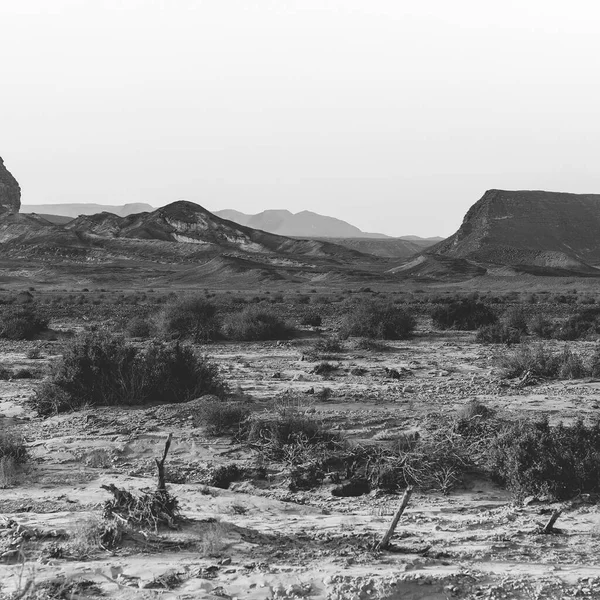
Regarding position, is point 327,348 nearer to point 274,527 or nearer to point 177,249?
point 274,527

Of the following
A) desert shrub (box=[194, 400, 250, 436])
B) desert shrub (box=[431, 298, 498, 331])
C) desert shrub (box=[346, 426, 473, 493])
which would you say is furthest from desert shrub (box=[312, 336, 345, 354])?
desert shrub (box=[346, 426, 473, 493])

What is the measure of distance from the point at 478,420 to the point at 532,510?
229 centimetres

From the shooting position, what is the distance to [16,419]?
10.5 meters

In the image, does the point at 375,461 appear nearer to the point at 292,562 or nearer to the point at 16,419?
the point at 292,562

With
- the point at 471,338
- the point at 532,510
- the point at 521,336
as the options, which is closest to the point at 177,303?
the point at 471,338

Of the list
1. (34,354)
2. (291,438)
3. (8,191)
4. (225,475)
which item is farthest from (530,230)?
(225,475)

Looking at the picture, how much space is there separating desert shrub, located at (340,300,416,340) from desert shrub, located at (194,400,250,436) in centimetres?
1188

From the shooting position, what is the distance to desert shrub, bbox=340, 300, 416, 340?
Answer: 21.4 m

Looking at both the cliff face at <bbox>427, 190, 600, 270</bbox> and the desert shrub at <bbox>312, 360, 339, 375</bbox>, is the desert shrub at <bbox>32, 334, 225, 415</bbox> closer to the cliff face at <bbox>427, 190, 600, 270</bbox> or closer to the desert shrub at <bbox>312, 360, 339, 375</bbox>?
the desert shrub at <bbox>312, 360, 339, 375</bbox>

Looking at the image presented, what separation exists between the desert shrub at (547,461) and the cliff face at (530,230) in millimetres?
104369

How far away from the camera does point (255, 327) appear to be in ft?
69.3

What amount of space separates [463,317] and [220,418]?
1727cm

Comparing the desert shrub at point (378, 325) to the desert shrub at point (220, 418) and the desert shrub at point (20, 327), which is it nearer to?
the desert shrub at point (20, 327)

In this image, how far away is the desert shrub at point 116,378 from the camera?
10.8m
